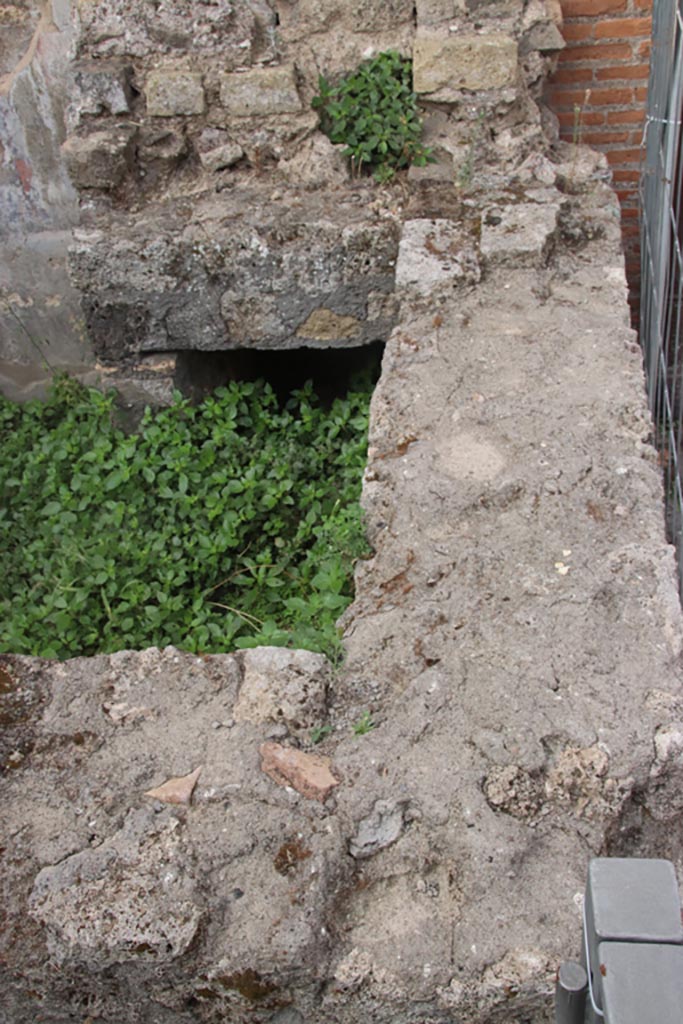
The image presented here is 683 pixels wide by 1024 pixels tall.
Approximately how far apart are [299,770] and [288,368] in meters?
3.07

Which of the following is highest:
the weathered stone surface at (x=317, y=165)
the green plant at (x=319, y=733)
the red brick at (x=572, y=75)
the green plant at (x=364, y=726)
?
the red brick at (x=572, y=75)

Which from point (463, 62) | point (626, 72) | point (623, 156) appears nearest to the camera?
point (463, 62)

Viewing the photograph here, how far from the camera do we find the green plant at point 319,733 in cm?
186

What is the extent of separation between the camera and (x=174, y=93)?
372cm

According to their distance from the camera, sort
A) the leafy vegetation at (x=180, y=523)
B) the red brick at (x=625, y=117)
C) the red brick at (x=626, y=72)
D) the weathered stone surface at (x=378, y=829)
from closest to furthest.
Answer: the weathered stone surface at (x=378, y=829), the leafy vegetation at (x=180, y=523), the red brick at (x=626, y=72), the red brick at (x=625, y=117)

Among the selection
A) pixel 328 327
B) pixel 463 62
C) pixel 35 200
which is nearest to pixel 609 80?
pixel 463 62

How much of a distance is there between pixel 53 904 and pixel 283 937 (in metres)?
0.40

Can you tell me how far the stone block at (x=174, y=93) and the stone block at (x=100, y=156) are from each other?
0.14 meters

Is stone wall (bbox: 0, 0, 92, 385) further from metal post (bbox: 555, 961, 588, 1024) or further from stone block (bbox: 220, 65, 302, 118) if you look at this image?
metal post (bbox: 555, 961, 588, 1024)

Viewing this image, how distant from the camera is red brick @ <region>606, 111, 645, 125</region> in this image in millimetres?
4176

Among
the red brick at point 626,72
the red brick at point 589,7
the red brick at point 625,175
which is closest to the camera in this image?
the red brick at point 589,7

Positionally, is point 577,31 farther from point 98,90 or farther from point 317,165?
point 98,90

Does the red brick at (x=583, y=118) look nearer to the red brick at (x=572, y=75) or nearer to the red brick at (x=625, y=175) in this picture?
the red brick at (x=572, y=75)

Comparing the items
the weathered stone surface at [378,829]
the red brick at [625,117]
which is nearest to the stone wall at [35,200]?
the red brick at [625,117]
